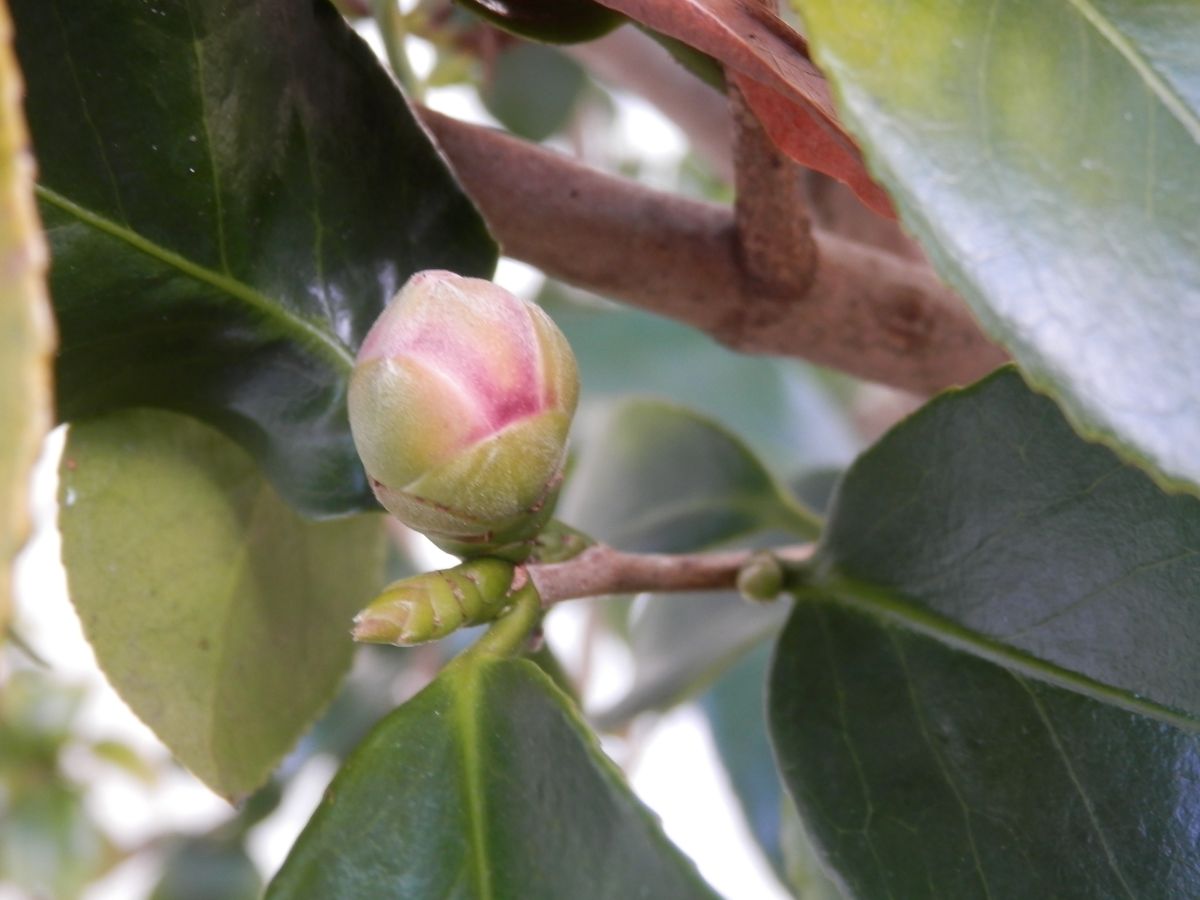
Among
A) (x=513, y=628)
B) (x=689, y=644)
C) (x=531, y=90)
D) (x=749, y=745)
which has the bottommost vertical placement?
(x=749, y=745)

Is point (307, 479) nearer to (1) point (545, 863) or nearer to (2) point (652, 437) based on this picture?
(1) point (545, 863)

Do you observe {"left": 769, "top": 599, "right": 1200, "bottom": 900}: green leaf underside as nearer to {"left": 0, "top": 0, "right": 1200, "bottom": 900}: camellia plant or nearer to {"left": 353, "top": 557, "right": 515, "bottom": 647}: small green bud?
{"left": 0, "top": 0, "right": 1200, "bottom": 900}: camellia plant

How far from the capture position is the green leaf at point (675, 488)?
810 millimetres

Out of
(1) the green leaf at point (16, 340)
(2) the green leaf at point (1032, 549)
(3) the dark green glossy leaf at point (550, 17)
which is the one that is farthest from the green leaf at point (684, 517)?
(1) the green leaf at point (16, 340)

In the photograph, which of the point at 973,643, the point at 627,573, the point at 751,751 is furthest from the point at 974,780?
the point at 751,751

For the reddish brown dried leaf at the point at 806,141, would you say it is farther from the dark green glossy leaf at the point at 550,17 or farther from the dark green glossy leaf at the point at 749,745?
the dark green glossy leaf at the point at 749,745

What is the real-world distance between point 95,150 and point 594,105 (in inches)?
47.0

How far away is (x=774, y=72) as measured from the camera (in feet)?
1.25

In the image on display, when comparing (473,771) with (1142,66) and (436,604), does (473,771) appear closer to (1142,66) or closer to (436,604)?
(436,604)

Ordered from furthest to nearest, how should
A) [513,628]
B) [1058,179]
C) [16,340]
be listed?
[513,628]
[1058,179]
[16,340]

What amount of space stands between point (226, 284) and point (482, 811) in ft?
0.74

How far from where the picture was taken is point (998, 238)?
1.07 feet

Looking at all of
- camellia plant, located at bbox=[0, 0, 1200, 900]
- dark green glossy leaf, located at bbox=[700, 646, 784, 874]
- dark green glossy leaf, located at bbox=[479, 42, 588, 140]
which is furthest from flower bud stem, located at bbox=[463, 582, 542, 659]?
dark green glossy leaf, located at bbox=[479, 42, 588, 140]

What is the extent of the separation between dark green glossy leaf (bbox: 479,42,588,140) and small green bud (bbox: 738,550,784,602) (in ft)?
2.14
